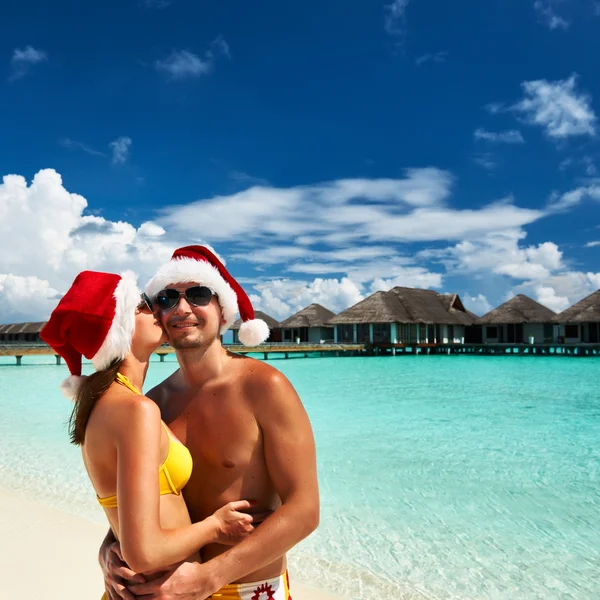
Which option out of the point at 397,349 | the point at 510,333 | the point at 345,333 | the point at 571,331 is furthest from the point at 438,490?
the point at 510,333

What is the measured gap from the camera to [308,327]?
47906 millimetres

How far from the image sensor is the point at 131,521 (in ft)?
4.37

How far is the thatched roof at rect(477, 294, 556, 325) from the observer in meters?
40.8

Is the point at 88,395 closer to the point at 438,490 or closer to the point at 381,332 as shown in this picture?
the point at 438,490

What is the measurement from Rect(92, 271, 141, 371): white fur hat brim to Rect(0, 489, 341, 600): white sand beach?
287cm

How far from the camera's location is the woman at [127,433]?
4.38 ft

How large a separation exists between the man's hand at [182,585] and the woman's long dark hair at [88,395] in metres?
0.40

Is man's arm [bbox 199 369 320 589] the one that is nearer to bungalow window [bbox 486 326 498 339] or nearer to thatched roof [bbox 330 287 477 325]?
thatched roof [bbox 330 287 477 325]

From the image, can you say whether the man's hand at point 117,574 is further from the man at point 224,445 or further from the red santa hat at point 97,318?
the red santa hat at point 97,318

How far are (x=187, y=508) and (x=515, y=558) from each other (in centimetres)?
430

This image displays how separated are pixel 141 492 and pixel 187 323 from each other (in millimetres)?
517

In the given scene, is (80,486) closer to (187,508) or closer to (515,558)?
(515,558)

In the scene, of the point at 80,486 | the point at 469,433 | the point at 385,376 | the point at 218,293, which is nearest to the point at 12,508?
the point at 80,486

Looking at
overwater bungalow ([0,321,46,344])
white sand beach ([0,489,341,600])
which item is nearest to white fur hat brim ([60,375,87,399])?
white sand beach ([0,489,341,600])
